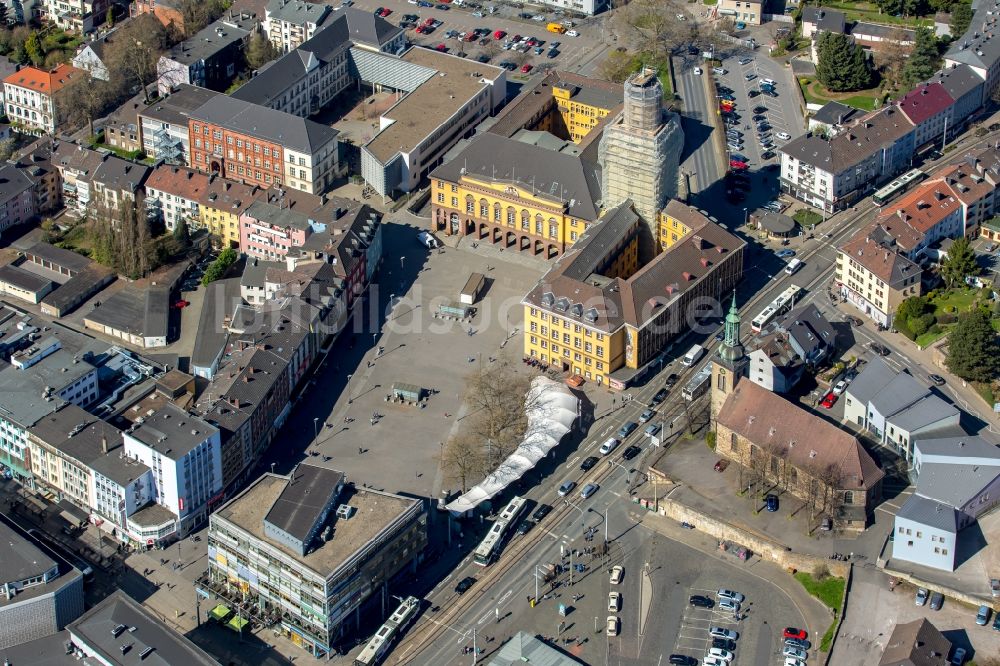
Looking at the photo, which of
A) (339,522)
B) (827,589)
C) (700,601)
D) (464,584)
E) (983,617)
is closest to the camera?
(983,617)

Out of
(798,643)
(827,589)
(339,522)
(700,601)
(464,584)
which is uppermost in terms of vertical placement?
(339,522)

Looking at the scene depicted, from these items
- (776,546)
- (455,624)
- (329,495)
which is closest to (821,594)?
(776,546)

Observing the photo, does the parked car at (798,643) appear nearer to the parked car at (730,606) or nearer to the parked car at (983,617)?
the parked car at (730,606)

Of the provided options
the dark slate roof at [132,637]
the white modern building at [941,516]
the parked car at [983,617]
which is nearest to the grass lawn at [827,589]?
the white modern building at [941,516]

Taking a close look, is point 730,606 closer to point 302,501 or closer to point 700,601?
point 700,601

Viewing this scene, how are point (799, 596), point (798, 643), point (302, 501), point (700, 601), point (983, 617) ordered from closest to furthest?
point (983, 617)
point (798, 643)
point (700, 601)
point (799, 596)
point (302, 501)

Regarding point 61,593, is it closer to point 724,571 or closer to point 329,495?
point 329,495

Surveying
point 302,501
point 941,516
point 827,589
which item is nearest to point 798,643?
point 827,589

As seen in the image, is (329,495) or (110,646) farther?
(329,495)
